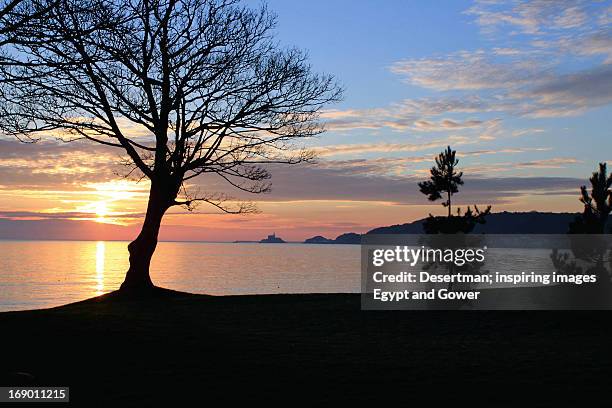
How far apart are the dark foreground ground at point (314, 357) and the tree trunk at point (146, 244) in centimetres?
778

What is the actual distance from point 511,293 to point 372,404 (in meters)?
20.8

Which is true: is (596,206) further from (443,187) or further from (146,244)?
(146,244)

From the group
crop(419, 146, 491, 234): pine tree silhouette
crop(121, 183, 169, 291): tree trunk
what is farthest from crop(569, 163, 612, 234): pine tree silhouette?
crop(121, 183, 169, 291): tree trunk

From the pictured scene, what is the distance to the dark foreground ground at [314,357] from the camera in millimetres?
10602

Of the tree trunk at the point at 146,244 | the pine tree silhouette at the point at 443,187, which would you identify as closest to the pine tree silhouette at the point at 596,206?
the pine tree silhouette at the point at 443,187

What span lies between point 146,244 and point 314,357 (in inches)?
705

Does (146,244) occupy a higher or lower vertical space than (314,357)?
higher

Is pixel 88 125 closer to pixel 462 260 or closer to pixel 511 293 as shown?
pixel 462 260

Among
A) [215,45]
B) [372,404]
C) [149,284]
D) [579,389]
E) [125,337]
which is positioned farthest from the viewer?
[149,284]

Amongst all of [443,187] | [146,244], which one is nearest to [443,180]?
[443,187]

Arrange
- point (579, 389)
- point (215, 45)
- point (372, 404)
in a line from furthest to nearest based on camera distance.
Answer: point (215, 45)
point (579, 389)
point (372, 404)

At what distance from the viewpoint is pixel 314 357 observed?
1388 cm

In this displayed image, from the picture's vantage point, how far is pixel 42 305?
56000 millimetres

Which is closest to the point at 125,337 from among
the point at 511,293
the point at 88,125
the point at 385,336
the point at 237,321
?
the point at 237,321
